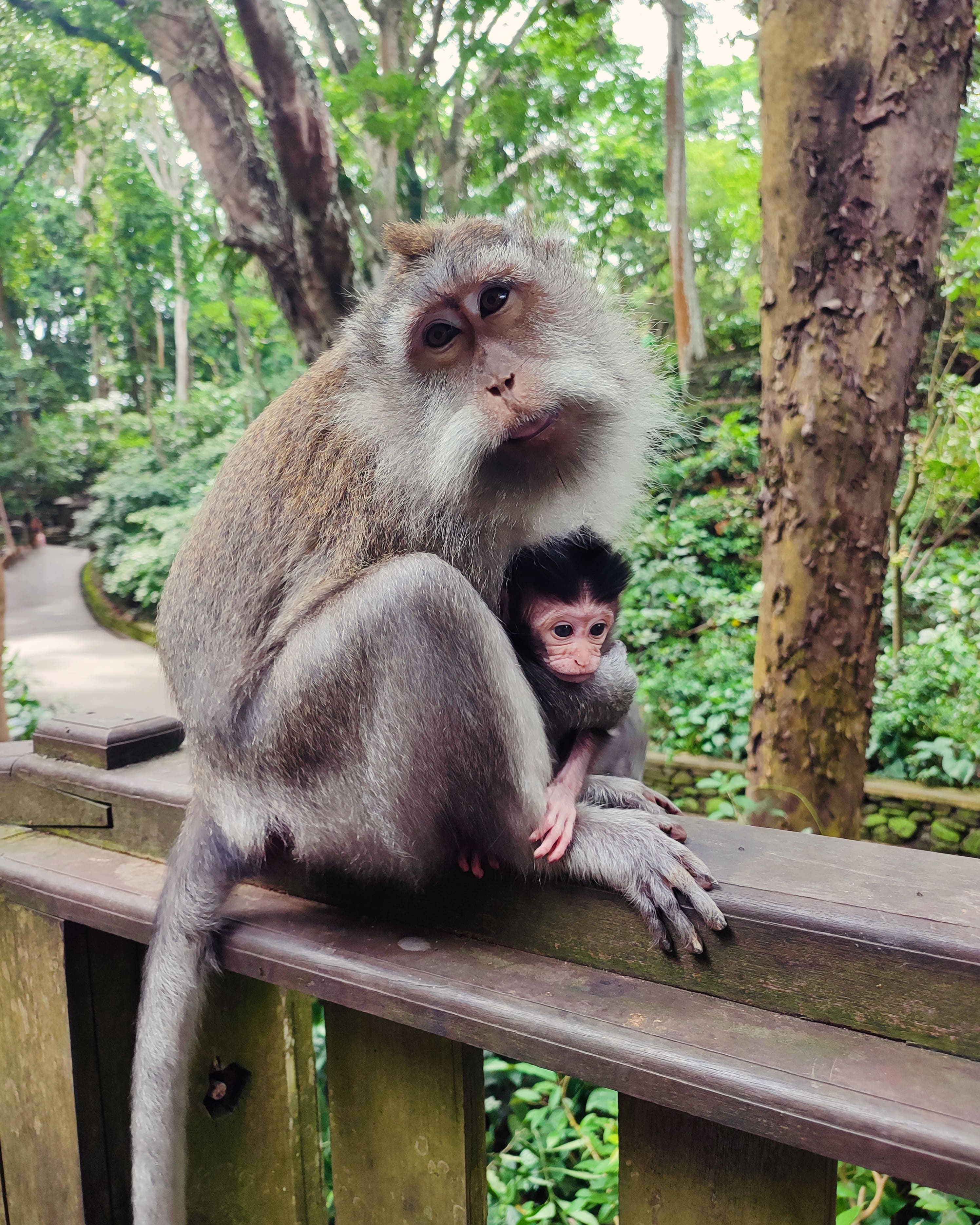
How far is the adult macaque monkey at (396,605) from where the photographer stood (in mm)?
1423

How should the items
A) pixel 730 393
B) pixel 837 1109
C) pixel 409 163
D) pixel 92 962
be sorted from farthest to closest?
pixel 730 393
pixel 409 163
pixel 92 962
pixel 837 1109

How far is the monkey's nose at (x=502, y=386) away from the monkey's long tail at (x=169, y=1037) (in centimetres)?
100

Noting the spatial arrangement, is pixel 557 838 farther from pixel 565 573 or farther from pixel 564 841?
pixel 565 573

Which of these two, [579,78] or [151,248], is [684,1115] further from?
[151,248]

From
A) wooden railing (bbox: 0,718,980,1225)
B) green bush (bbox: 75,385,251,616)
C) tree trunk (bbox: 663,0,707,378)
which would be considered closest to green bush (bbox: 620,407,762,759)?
tree trunk (bbox: 663,0,707,378)

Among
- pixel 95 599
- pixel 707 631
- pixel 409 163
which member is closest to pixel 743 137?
pixel 409 163

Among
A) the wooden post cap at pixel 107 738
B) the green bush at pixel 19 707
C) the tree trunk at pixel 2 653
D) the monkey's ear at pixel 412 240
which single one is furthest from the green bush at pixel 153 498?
the monkey's ear at pixel 412 240

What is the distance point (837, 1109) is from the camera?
0.85 m

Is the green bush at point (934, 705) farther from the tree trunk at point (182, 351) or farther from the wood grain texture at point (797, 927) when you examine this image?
the tree trunk at point (182, 351)

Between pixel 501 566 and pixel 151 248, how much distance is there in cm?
1417

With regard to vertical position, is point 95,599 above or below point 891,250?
below

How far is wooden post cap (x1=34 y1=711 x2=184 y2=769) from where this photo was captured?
182 cm

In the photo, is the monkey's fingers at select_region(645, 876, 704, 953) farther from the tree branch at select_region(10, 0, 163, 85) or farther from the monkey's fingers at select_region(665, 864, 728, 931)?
the tree branch at select_region(10, 0, 163, 85)

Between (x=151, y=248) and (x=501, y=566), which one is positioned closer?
(x=501, y=566)
